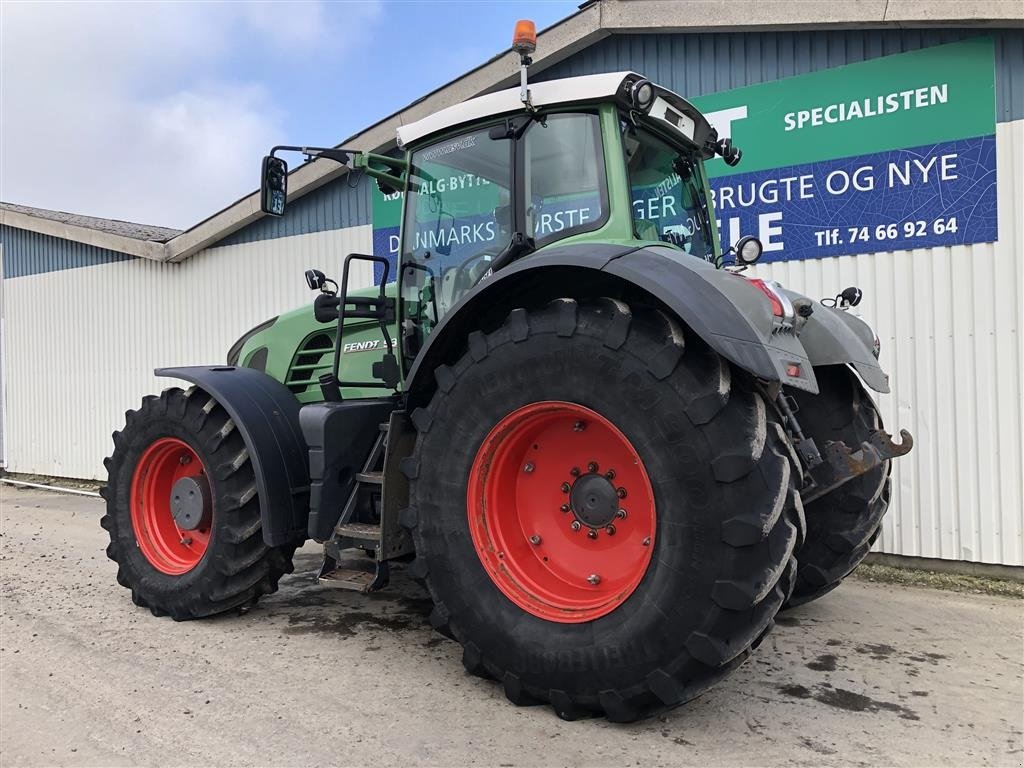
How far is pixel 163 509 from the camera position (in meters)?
4.61

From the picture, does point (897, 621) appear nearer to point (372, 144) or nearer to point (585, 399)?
point (585, 399)

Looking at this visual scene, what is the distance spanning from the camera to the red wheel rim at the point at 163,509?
4418 mm

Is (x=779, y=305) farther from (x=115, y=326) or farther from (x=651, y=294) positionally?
(x=115, y=326)

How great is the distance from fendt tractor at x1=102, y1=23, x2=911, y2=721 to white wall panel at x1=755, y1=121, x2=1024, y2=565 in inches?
66.8

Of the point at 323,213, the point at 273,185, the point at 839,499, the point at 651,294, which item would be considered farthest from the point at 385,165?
the point at 323,213

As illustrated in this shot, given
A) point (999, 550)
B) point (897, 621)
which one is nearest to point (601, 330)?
point (897, 621)

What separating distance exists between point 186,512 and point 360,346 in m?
1.39

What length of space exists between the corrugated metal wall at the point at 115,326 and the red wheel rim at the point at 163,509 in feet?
13.5

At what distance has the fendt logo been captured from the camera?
14.4ft

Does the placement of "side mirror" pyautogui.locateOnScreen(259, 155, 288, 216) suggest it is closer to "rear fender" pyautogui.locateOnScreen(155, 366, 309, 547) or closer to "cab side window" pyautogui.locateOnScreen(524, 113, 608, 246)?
"rear fender" pyautogui.locateOnScreen(155, 366, 309, 547)

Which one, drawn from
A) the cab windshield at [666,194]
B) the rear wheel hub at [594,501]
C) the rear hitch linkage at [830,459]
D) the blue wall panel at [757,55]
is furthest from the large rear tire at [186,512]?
the blue wall panel at [757,55]

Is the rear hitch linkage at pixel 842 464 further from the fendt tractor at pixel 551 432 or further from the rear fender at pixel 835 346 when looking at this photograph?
the rear fender at pixel 835 346

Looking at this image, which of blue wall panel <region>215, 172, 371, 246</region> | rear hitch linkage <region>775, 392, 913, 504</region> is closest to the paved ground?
rear hitch linkage <region>775, 392, 913, 504</region>

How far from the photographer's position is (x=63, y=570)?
18.1 feet
